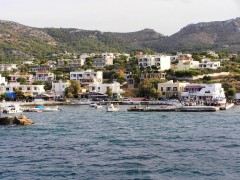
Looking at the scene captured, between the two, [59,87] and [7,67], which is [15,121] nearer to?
[59,87]

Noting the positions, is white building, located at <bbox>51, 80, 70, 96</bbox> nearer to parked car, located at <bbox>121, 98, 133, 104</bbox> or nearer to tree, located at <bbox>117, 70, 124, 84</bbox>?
tree, located at <bbox>117, 70, 124, 84</bbox>

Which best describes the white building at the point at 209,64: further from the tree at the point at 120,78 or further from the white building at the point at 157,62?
the tree at the point at 120,78

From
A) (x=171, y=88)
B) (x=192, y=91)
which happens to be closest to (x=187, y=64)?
(x=171, y=88)

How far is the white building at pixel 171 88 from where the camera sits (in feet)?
334

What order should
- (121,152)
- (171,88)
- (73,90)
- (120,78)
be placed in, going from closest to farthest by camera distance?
(121,152) → (171,88) → (73,90) → (120,78)

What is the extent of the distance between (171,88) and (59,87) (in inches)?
1117

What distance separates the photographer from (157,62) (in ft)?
409

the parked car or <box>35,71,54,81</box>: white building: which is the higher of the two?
<box>35,71,54,81</box>: white building

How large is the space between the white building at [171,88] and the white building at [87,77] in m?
21.6

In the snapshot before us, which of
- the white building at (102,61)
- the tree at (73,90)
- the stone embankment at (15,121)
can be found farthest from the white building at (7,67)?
the stone embankment at (15,121)

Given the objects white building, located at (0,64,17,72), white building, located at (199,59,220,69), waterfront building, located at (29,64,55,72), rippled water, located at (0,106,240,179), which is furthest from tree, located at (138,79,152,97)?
white building, located at (0,64,17,72)

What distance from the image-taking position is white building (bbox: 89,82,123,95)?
359ft

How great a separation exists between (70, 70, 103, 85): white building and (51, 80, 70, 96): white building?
7.45 meters

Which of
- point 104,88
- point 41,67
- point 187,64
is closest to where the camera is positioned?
point 104,88
